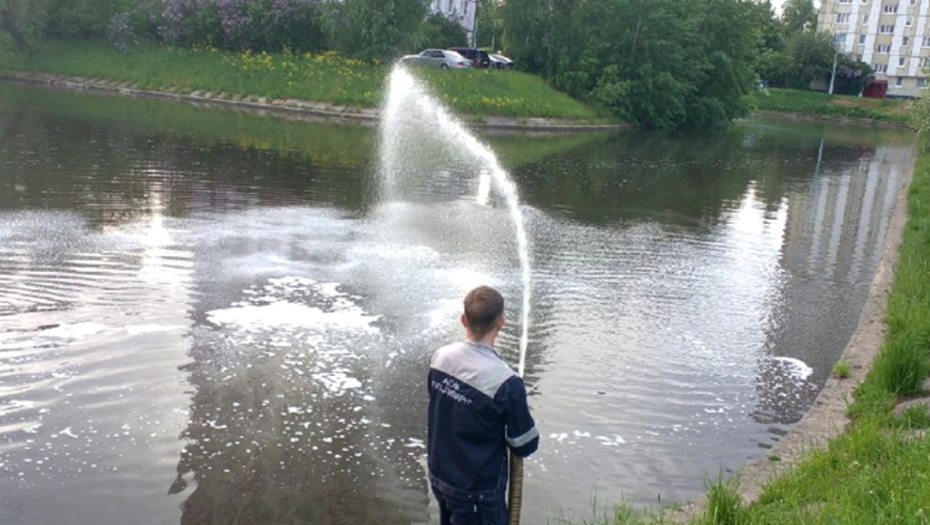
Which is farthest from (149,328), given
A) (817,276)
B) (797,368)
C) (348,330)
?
(817,276)

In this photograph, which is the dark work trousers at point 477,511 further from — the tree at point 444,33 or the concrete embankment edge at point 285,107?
the tree at point 444,33

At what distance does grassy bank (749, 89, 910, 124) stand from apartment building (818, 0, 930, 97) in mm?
22353

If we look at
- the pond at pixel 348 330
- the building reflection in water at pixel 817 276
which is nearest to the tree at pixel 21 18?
the pond at pixel 348 330

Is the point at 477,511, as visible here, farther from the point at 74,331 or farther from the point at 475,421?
the point at 74,331

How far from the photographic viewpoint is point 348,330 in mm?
10172

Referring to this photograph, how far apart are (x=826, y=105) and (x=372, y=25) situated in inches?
2001

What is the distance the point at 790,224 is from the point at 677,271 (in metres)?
6.80

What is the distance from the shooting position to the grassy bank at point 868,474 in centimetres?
502

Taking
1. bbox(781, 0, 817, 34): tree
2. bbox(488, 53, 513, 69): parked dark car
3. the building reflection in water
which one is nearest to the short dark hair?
the building reflection in water

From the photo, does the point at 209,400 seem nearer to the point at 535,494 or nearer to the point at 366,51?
the point at 535,494

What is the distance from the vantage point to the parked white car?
48.6m

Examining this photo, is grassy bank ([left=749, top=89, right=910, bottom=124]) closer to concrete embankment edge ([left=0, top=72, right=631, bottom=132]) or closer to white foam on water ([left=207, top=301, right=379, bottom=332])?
concrete embankment edge ([left=0, top=72, right=631, bottom=132])

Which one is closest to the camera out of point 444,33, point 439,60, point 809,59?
point 439,60

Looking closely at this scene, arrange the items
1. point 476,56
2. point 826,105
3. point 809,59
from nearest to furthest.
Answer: point 476,56
point 826,105
point 809,59
